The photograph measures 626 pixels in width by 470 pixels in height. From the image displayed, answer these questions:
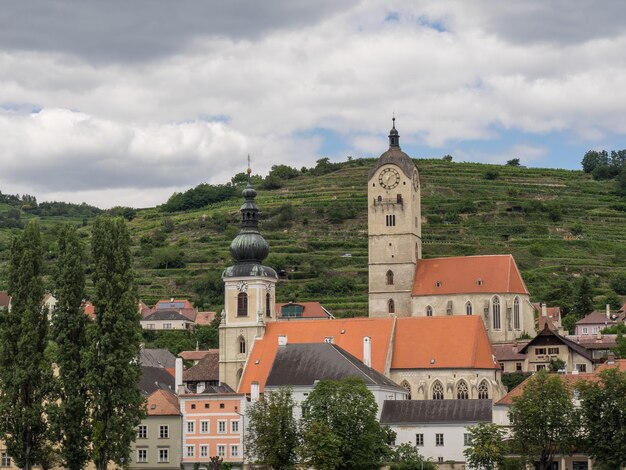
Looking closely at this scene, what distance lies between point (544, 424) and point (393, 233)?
4389 cm

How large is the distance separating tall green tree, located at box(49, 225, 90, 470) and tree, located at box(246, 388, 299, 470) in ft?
36.5

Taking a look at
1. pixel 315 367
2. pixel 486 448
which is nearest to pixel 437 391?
pixel 315 367

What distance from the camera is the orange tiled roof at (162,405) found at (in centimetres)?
8225

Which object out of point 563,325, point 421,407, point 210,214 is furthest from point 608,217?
point 421,407

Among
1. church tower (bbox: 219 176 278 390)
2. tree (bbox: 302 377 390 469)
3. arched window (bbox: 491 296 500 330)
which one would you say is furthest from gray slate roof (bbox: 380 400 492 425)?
arched window (bbox: 491 296 500 330)

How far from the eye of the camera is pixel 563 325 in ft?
417

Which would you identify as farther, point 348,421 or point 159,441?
point 159,441

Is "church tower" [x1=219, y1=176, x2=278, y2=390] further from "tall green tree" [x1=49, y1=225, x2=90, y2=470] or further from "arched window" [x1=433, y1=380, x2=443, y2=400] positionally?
"tall green tree" [x1=49, y1=225, x2=90, y2=470]

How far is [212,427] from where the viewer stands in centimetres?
8162

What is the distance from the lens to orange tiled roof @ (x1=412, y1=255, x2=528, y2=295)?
4254 inches

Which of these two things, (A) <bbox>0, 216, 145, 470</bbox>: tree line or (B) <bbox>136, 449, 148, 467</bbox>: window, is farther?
(B) <bbox>136, 449, 148, 467</bbox>: window

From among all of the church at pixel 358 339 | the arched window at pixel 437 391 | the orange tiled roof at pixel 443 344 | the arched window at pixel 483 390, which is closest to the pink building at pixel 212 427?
the church at pixel 358 339

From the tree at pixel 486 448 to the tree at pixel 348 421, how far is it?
534 cm

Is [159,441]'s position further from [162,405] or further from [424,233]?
[424,233]
